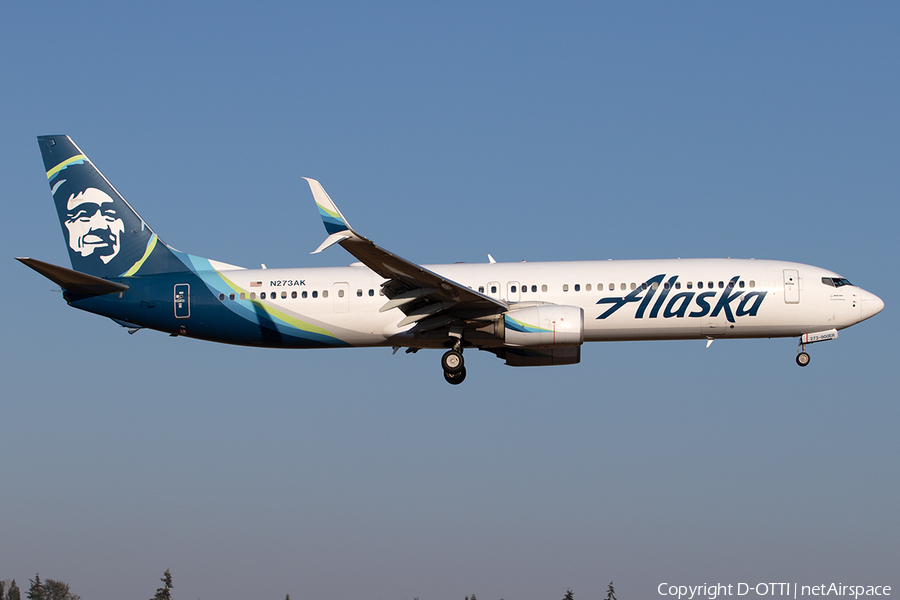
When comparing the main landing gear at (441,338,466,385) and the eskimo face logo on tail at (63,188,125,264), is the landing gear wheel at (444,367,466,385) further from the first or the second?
the eskimo face logo on tail at (63,188,125,264)

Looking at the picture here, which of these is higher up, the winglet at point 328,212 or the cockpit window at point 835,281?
the winglet at point 328,212

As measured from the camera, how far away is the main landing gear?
35.6 metres

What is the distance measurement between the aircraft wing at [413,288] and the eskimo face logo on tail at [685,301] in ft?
15.2

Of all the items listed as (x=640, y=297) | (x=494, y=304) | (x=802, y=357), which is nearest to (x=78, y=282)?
(x=494, y=304)

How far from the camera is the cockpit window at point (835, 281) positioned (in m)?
36.0

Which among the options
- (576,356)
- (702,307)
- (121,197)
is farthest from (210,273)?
(702,307)

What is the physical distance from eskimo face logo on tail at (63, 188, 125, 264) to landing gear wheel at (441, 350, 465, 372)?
13449 mm

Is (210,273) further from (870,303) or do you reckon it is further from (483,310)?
(870,303)

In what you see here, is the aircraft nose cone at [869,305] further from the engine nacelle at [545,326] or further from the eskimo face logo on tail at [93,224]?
the eskimo face logo on tail at [93,224]

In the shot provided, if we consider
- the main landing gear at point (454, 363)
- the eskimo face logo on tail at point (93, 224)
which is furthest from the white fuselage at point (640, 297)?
the eskimo face logo on tail at point (93, 224)

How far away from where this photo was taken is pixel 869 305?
36219mm

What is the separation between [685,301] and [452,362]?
8.40 metres

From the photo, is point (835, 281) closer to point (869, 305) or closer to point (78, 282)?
point (869, 305)

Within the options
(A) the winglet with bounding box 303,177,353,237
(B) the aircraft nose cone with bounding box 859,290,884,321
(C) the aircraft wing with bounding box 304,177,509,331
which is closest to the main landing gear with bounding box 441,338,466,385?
(C) the aircraft wing with bounding box 304,177,509,331
